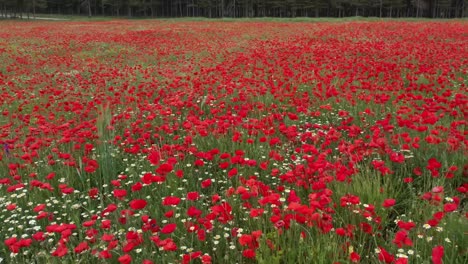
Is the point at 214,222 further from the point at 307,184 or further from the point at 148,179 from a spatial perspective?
the point at 307,184

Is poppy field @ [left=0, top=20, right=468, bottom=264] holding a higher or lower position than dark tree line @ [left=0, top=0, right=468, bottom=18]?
lower

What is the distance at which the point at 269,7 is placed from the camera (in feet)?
289

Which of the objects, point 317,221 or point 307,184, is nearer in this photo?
point 317,221

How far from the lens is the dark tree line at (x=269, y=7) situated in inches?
3011

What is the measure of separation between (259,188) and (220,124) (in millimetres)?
1653

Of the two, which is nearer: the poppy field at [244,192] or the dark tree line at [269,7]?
the poppy field at [244,192]

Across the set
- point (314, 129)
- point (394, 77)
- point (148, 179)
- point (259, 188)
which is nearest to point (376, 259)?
point (259, 188)

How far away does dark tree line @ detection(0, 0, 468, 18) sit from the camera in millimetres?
76475

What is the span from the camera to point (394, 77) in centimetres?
855

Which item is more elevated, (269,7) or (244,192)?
(269,7)

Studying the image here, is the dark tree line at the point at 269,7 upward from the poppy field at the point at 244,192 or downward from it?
upward

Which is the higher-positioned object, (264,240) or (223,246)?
(264,240)

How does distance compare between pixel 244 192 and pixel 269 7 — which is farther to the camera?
pixel 269 7

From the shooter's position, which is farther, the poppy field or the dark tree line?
the dark tree line
